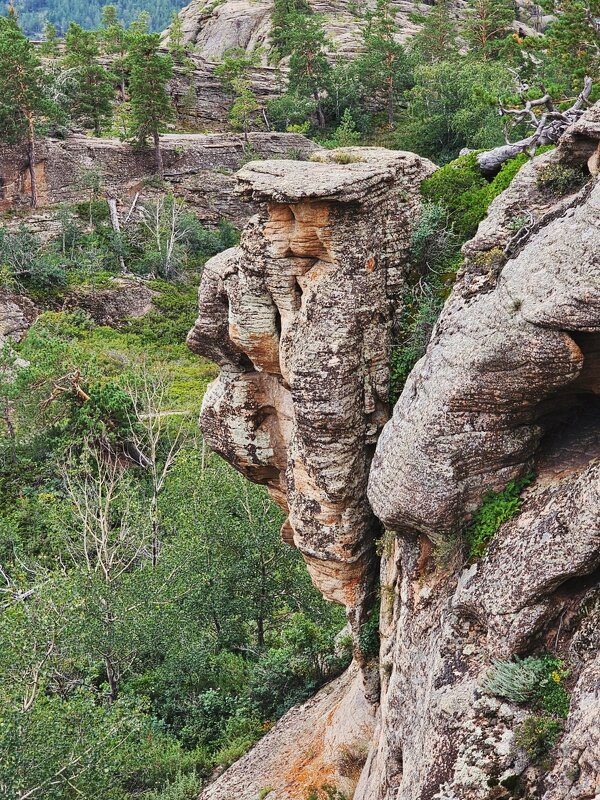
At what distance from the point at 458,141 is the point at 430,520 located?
45448 millimetres

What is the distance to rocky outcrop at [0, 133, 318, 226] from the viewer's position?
184 ft

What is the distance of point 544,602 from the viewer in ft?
34.3

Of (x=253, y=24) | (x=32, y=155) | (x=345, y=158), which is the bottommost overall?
(x=32, y=155)

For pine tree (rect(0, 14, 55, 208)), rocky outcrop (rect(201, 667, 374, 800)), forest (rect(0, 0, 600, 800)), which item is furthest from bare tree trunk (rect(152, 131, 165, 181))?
rocky outcrop (rect(201, 667, 374, 800))

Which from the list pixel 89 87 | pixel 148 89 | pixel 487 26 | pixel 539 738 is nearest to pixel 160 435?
pixel 148 89

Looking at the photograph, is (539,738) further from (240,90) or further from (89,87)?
(240,90)

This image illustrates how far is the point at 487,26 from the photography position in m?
62.0

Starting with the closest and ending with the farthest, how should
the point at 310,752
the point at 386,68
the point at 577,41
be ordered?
1. the point at 310,752
2. the point at 577,41
3. the point at 386,68

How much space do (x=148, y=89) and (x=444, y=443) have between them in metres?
49.9

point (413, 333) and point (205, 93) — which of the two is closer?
point (413, 333)

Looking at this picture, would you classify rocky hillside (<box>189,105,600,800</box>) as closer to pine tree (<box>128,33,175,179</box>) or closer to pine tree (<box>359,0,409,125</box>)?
pine tree (<box>128,33,175,179</box>)

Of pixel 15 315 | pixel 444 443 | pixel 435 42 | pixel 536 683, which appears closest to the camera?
pixel 536 683

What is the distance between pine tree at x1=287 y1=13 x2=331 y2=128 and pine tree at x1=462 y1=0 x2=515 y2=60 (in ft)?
38.0

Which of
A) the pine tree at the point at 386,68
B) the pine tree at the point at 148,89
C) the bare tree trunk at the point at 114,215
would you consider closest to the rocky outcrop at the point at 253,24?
the pine tree at the point at 386,68
